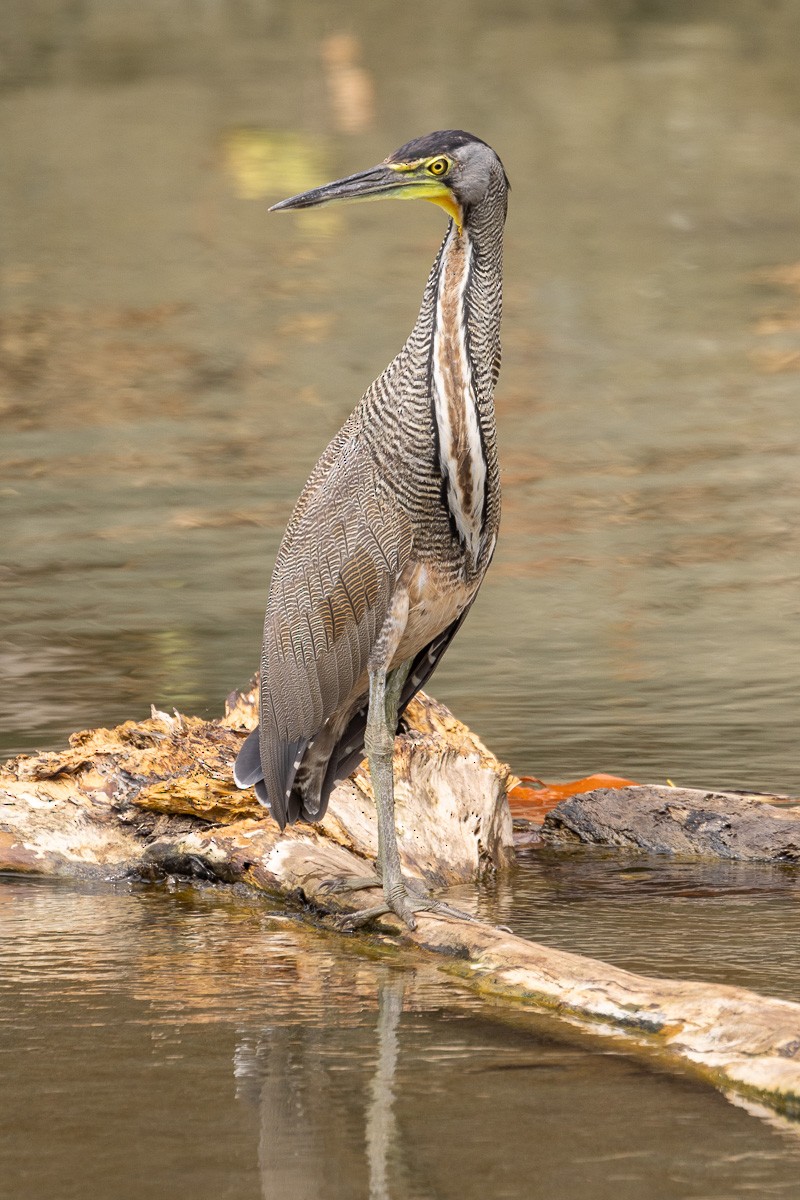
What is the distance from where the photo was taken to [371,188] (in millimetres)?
5230

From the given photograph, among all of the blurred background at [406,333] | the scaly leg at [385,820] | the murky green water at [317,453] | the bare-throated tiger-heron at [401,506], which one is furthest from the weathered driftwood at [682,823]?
the bare-throated tiger-heron at [401,506]

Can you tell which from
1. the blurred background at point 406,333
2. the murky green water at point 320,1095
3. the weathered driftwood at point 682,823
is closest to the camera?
the murky green water at point 320,1095

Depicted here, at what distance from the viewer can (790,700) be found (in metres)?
8.53

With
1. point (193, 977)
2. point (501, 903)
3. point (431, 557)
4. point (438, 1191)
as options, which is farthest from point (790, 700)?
point (438, 1191)

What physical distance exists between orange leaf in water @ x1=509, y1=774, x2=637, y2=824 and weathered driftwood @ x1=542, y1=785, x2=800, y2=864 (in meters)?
0.36

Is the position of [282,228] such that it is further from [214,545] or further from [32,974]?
[32,974]

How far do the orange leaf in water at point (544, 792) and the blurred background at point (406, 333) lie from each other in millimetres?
322

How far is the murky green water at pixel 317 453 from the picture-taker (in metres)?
3.96

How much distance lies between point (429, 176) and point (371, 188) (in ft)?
0.53

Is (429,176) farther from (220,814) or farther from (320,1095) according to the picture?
(320,1095)

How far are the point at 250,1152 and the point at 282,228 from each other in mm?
21095

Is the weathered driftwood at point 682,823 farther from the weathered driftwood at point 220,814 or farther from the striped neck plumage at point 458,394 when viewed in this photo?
the striped neck plumage at point 458,394

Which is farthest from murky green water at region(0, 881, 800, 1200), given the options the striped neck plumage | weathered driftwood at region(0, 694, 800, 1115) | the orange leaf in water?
the orange leaf in water

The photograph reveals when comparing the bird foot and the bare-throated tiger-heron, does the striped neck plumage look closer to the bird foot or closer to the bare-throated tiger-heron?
the bare-throated tiger-heron
